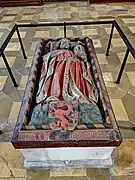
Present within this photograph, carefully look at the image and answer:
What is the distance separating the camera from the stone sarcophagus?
3.97 feet

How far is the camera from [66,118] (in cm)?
125

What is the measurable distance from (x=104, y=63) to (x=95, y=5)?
92.0 inches

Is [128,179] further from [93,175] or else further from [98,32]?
[98,32]

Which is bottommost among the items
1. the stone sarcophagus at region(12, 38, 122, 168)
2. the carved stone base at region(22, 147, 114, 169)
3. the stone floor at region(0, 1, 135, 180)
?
the stone floor at region(0, 1, 135, 180)

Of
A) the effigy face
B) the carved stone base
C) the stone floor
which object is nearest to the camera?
the effigy face

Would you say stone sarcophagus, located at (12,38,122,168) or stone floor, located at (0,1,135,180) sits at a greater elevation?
stone sarcophagus, located at (12,38,122,168)

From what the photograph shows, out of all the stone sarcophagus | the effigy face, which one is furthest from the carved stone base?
the effigy face

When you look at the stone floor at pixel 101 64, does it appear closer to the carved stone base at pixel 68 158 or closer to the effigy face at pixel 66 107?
the carved stone base at pixel 68 158

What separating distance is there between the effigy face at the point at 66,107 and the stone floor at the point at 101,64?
328 millimetres

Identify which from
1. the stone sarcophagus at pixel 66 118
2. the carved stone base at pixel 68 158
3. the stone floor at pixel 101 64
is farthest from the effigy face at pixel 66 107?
the stone floor at pixel 101 64

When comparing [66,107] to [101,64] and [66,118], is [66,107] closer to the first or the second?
[66,118]

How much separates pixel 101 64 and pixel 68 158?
1426mm

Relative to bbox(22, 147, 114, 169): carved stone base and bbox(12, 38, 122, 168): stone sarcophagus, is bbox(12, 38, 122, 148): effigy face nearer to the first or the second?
bbox(12, 38, 122, 168): stone sarcophagus

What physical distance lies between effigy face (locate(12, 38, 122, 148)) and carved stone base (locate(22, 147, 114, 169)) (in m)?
0.12
